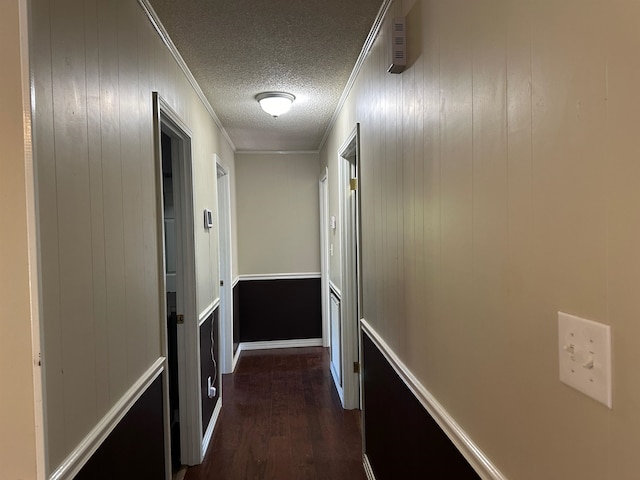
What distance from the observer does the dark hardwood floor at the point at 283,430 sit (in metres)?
2.53

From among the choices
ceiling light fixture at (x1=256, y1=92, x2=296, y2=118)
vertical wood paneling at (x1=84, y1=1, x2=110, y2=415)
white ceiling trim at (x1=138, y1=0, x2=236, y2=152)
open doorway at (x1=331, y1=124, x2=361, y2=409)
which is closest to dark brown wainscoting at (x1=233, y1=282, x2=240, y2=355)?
open doorway at (x1=331, y1=124, x2=361, y2=409)

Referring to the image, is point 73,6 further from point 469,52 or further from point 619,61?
point 619,61

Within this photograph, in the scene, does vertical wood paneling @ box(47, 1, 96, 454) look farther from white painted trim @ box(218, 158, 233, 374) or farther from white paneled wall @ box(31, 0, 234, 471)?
white painted trim @ box(218, 158, 233, 374)

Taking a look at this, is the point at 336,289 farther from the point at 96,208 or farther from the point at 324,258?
the point at 96,208

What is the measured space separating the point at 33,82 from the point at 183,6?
3.24 ft

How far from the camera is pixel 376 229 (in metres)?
2.13

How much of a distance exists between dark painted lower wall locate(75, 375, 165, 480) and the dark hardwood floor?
80 cm

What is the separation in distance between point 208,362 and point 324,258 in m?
2.10

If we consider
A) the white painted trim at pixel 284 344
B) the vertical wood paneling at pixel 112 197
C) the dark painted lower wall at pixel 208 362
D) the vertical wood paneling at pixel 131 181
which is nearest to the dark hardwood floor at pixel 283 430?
the dark painted lower wall at pixel 208 362

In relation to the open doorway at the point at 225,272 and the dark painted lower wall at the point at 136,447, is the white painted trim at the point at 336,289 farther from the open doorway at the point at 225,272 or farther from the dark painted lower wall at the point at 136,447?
the dark painted lower wall at the point at 136,447

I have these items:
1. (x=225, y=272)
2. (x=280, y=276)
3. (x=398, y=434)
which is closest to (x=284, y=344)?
(x=280, y=276)

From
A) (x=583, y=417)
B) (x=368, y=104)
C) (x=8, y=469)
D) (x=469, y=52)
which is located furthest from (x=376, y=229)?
(x=8, y=469)

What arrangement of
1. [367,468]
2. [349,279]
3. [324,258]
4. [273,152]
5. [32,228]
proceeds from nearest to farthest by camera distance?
[32,228] → [367,468] → [349,279] → [324,258] → [273,152]

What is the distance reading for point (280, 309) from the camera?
502cm
